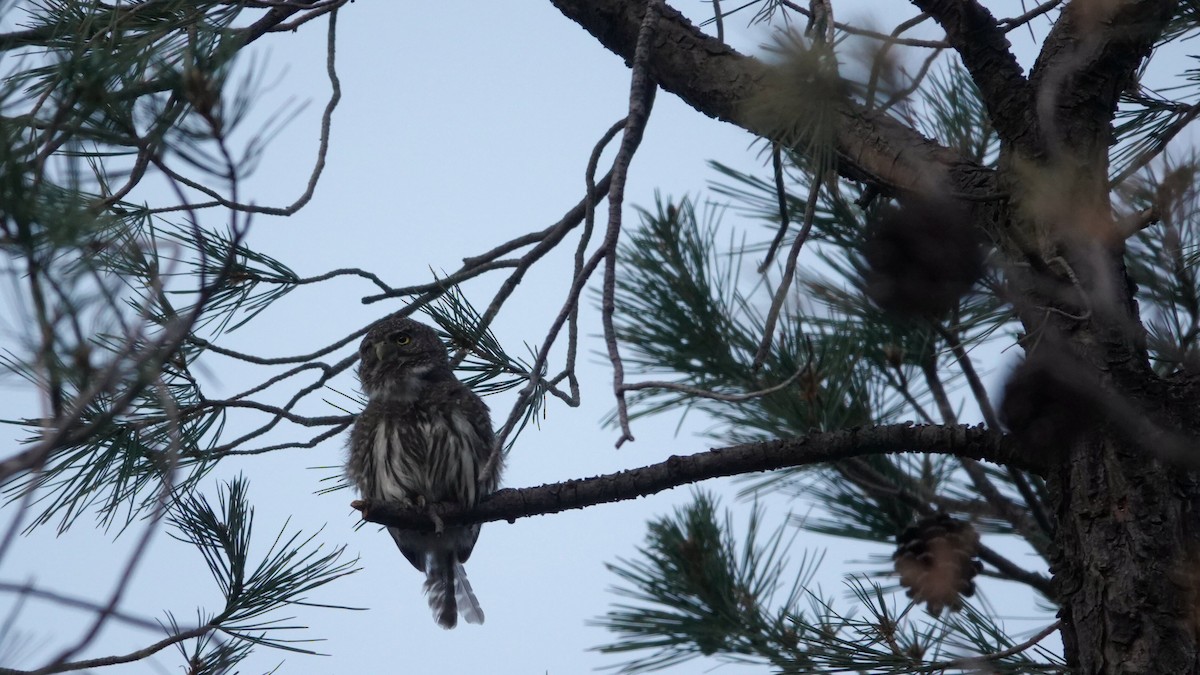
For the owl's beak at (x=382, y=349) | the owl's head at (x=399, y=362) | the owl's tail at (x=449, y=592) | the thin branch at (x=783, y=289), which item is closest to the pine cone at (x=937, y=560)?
the thin branch at (x=783, y=289)

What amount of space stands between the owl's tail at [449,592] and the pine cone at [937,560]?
5.83 feet

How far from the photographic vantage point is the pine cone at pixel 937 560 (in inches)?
126

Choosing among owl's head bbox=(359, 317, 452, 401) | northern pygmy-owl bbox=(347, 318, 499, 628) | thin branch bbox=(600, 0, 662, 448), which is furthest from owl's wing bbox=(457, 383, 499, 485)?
thin branch bbox=(600, 0, 662, 448)

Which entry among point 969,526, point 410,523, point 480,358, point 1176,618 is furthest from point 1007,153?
point 410,523

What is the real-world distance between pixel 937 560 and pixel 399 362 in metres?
2.32

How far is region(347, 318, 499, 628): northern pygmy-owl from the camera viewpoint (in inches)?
167

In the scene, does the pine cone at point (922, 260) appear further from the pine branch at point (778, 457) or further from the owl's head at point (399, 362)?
the owl's head at point (399, 362)

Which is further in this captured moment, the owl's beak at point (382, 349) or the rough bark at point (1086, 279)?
the owl's beak at point (382, 349)

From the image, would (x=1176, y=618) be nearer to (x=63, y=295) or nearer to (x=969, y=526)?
(x=969, y=526)

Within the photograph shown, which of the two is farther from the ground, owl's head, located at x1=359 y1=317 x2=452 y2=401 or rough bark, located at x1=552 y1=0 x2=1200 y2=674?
owl's head, located at x1=359 y1=317 x2=452 y2=401

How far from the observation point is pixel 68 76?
1.89 metres

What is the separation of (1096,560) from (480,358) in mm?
1798

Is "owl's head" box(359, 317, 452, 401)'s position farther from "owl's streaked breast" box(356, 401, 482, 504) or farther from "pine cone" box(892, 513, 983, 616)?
"pine cone" box(892, 513, 983, 616)

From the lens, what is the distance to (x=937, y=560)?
337cm
